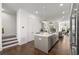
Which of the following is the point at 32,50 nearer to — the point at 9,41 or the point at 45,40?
the point at 45,40

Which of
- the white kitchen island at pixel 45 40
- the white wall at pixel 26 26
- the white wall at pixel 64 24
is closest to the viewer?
the white wall at pixel 64 24

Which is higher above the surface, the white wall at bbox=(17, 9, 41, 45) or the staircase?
the white wall at bbox=(17, 9, 41, 45)

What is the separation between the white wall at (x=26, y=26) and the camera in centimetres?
259

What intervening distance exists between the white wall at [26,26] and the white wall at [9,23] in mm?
145

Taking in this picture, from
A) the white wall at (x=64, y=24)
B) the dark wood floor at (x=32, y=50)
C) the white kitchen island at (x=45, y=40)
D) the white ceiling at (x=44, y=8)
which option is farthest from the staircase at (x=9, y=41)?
the white wall at (x=64, y=24)

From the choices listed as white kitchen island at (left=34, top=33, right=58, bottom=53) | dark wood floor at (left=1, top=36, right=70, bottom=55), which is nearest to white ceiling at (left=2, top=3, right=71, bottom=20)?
white kitchen island at (left=34, top=33, right=58, bottom=53)

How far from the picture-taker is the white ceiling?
234 centimetres

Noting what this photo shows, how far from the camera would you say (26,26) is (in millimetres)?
2676

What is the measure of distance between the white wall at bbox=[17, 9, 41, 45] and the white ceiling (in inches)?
6.4

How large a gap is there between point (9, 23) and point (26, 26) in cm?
51

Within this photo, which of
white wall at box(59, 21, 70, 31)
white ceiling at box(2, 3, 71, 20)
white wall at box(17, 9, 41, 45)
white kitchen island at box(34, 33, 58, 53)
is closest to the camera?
white ceiling at box(2, 3, 71, 20)

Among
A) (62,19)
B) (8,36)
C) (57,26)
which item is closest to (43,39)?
(57,26)

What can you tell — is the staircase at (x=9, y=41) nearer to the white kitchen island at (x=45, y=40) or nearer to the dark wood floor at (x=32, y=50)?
the dark wood floor at (x=32, y=50)

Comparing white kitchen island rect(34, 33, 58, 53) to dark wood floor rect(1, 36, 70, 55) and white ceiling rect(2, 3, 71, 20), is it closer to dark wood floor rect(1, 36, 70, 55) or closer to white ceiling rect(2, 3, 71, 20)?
dark wood floor rect(1, 36, 70, 55)
